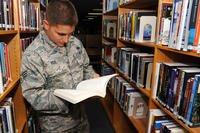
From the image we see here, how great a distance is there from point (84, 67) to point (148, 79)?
21.4 inches

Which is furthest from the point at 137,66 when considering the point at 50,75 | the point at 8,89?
the point at 8,89

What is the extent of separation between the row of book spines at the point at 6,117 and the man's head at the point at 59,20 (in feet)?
1.68

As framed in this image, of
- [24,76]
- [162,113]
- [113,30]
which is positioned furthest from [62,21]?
[113,30]

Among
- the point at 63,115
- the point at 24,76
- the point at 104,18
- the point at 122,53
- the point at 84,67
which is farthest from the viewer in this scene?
the point at 104,18

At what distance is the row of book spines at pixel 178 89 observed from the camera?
3.33 feet

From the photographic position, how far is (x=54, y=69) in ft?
3.92

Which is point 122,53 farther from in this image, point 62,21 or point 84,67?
point 62,21

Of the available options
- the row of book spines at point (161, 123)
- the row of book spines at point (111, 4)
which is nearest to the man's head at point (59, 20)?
the row of book spines at point (161, 123)

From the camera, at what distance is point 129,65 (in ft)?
6.29

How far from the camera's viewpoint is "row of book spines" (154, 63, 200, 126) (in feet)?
3.33

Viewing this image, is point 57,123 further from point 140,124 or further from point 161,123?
point 140,124

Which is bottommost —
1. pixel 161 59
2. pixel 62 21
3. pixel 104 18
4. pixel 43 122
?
pixel 43 122

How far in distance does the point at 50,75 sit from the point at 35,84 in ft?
0.40

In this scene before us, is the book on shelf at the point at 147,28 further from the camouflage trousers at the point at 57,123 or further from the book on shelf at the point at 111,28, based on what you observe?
the book on shelf at the point at 111,28
